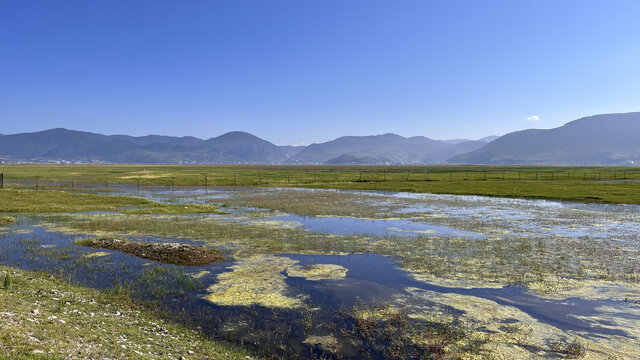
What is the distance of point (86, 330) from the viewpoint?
9.61m

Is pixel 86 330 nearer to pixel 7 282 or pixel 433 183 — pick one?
pixel 7 282

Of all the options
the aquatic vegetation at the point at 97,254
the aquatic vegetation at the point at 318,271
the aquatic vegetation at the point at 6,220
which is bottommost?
the aquatic vegetation at the point at 318,271

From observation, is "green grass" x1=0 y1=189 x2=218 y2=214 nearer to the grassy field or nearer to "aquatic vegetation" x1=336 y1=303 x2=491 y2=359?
the grassy field

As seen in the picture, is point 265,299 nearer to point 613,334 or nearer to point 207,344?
point 207,344

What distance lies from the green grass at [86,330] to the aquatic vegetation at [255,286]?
2938 mm

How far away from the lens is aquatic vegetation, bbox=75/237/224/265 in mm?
19062

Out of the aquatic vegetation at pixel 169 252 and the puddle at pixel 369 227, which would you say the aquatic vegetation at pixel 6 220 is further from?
the puddle at pixel 369 227

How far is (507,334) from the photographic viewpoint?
11.2 metres

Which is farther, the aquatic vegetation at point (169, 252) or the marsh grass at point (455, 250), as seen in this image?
the aquatic vegetation at point (169, 252)

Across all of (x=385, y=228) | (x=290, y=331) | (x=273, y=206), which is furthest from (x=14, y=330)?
(x=273, y=206)

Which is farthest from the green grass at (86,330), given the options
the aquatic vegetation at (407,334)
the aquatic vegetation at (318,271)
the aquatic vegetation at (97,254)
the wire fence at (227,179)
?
the wire fence at (227,179)

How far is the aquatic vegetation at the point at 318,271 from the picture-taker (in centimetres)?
1702

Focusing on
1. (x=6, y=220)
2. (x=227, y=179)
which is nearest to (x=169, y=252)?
(x=6, y=220)

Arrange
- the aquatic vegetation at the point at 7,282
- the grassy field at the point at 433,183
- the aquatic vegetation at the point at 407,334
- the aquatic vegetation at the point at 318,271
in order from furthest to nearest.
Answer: the grassy field at the point at 433,183 < the aquatic vegetation at the point at 318,271 < the aquatic vegetation at the point at 7,282 < the aquatic vegetation at the point at 407,334
